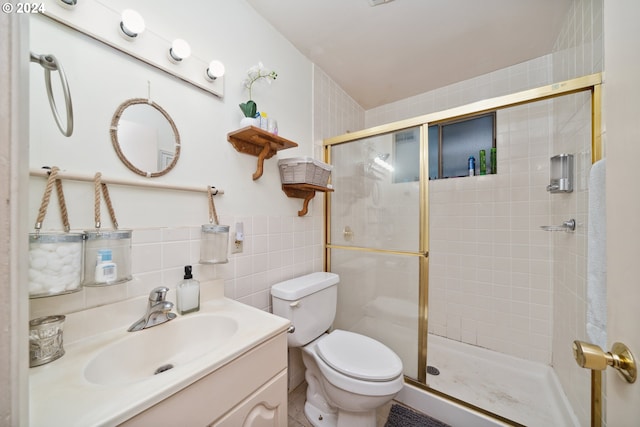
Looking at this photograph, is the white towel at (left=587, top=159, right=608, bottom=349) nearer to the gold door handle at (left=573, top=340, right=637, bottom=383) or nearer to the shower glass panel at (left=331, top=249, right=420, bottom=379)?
the gold door handle at (left=573, top=340, right=637, bottom=383)

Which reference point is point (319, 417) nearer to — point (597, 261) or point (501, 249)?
point (597, 261)

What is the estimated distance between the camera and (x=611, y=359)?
394 millimetres

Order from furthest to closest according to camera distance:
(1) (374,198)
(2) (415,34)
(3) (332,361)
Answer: (1) (374,198)
(2) (415,34)
(3) (332,361)

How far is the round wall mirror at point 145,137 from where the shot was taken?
0.84 metres

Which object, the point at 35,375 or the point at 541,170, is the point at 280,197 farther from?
the point at 541,170

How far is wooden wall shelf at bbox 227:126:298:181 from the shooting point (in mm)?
1134

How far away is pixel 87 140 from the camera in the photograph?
0.77m

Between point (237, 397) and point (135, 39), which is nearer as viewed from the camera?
point (237, 397)

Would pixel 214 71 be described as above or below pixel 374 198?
above

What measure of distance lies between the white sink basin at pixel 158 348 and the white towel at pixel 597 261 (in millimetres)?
1087

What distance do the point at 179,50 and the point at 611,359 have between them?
1501 millimetres

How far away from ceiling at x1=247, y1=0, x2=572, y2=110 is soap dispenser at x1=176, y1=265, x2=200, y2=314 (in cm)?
147

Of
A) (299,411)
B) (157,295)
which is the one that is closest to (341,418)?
(299,411)

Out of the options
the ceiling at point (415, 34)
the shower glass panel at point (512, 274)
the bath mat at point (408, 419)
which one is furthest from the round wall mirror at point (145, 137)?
the shower glass panel at point (512, 274)
